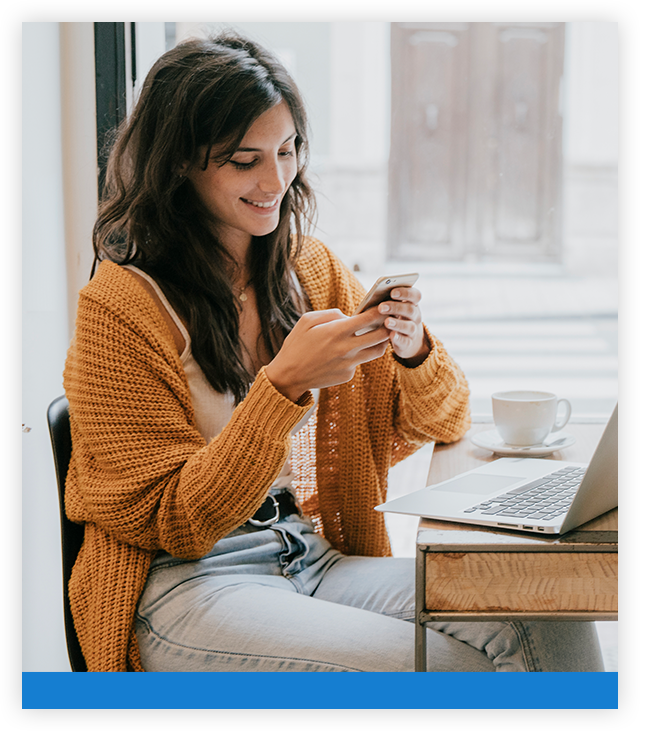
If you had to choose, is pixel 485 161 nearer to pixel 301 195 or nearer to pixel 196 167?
pixel 301 195

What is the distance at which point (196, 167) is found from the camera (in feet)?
2.90

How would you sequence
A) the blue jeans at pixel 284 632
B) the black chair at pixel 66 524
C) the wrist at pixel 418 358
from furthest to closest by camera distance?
1. the wrist at pixel 418 358
2. the black chair at pixel 66 524
3. the blue jeans at pixel 284 632

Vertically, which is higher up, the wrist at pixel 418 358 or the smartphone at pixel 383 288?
the smartphone at pixel 383 288

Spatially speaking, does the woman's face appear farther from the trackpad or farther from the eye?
the trackpad

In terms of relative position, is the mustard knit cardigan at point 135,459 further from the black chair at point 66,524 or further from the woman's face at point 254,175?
the woman's face at point 254,175

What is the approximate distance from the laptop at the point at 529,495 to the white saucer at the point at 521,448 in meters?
0.04

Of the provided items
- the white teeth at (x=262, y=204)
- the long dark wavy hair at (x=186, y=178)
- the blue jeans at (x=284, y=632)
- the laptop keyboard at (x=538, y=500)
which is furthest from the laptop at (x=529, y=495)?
the white teeth at (x=262, y=204)

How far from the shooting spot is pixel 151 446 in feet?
2.52

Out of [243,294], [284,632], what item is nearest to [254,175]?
[243,294]

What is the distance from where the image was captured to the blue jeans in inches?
27.5

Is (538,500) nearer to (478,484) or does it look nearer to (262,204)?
(478,484)

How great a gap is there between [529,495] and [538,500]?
2 cm

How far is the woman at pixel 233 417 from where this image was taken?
2.42 feet
